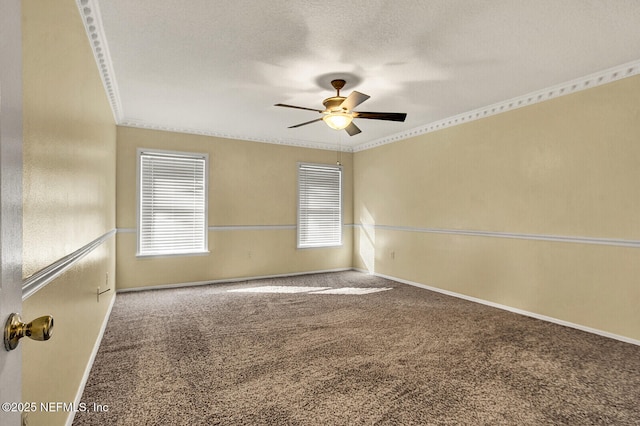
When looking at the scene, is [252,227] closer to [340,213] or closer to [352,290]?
[340,213]

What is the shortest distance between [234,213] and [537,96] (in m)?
4.72

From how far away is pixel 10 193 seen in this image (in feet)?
2.25

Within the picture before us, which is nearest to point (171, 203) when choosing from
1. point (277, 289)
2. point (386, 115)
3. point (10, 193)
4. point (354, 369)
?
point (277, 289)

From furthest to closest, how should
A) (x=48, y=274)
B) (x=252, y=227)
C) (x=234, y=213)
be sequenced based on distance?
(x=252, y=227) < (x=234, y=213) < (x=48, y=274)

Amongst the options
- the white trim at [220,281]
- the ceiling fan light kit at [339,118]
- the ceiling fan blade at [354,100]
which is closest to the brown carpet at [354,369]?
the white trim at [220,281]

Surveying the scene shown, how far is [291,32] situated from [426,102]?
230cm

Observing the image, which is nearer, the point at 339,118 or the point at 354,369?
the point at 354,369

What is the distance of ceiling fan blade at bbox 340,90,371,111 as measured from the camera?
10.1 ft

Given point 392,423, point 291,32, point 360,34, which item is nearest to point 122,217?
point 291,32

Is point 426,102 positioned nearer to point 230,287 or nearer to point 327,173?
point 327,173

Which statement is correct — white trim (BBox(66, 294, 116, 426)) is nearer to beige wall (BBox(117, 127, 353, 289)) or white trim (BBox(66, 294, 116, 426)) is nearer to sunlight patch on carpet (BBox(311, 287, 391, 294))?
beige wall (BBox(117, 127, 353, 289))

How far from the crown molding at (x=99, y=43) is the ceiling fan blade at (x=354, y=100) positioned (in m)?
2.03

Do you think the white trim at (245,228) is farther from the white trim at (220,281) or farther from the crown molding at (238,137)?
→ the crown molding at (238,137)

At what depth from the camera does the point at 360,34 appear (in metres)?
2.69
